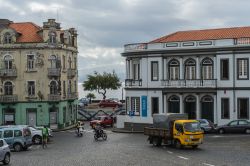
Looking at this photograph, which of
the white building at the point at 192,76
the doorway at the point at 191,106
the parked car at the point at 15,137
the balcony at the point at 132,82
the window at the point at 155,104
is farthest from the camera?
the balcony at the point at 132,82

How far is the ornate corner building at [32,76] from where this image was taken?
66.9 meters

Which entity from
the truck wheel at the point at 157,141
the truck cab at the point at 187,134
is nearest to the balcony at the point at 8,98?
the truck wheel at the point at 157,141

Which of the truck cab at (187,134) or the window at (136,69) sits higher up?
the window at (136,69)

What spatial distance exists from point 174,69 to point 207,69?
3.70m

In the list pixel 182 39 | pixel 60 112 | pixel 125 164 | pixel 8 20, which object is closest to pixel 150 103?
pixel 182 39

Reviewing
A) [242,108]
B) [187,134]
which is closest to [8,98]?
[242,108]

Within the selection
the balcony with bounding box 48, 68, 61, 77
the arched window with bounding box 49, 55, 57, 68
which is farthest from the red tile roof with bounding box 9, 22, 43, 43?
the balcony with bounding box 48, 68, 61, 77

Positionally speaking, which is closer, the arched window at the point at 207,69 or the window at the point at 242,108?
the window at the point at 242,108

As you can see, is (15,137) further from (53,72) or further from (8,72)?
(8,72)

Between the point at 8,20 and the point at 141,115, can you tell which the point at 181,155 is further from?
the point at 8,20

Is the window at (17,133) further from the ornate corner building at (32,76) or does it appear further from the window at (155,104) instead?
the ornate corner building at (32,76)

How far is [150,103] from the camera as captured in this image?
59.8 m

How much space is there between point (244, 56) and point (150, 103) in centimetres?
A: 1130

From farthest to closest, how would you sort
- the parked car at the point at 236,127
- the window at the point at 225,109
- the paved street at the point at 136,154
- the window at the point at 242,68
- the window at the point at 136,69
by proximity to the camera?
the window at the point at 136,69 → the window at the point at 225,109 → the window at the point at 242,68 → the parked car at the point at 236,127 → the paved street at the point at 136,154
